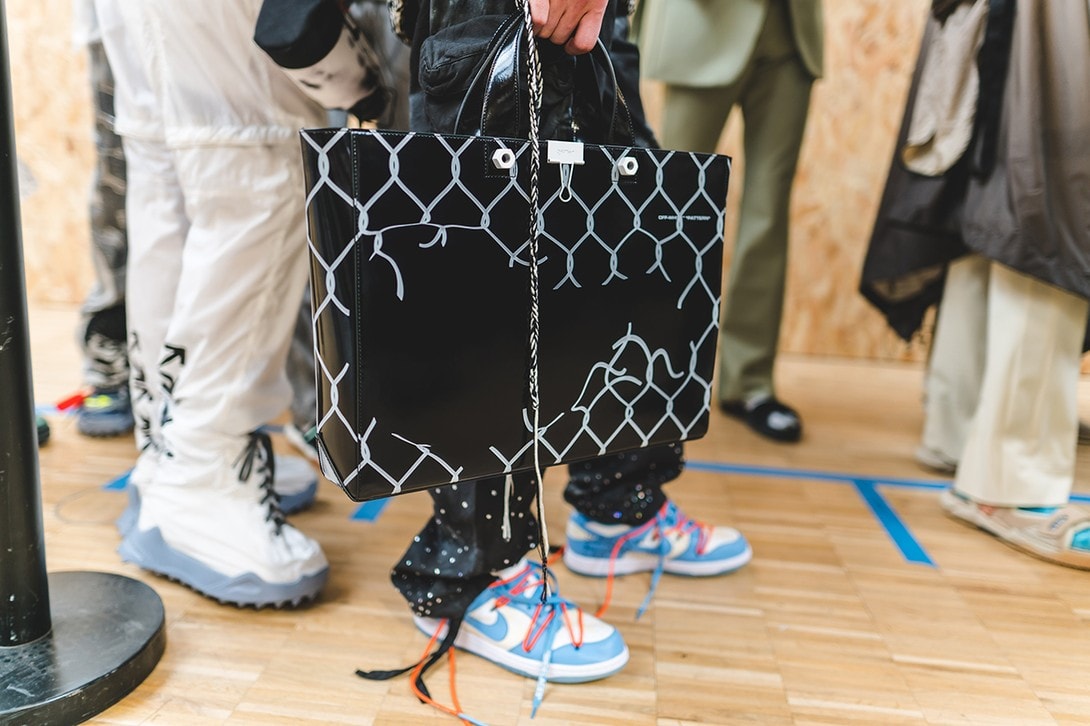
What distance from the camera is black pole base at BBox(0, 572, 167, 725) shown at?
730 mm

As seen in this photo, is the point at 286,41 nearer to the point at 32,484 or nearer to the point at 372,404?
the point at 372,404

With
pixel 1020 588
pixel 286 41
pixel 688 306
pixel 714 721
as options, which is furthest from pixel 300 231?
pixel 1020 588

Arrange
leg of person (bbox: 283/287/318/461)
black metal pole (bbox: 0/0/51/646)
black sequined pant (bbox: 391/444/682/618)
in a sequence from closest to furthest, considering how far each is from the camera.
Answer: black metal pole (bbox: 0/0/51/646) → black sequined pant (bbox: 391/444/682/618) → leg of person (bbox: 283/287/318/461)

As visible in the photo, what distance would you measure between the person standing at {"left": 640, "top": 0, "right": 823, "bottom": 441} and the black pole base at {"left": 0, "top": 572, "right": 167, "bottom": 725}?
123 cm

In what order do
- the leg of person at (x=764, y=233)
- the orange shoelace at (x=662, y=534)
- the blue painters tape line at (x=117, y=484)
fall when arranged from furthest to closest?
the leg of person at (x=764, y=233), the blue painters tape line at (x=117, y=484), the orange shoelace at (x=662, y=534)

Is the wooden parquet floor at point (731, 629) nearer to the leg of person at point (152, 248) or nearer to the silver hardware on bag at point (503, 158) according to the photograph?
the leg of person at point (152, 248)

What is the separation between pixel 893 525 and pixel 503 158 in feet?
3.22

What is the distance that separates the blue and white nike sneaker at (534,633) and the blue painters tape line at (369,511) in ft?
1.11

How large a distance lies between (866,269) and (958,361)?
0.24 m

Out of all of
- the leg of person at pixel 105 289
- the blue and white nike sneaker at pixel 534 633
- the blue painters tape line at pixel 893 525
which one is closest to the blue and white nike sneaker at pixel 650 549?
the blue and white nike sneaker at pixel 534 633

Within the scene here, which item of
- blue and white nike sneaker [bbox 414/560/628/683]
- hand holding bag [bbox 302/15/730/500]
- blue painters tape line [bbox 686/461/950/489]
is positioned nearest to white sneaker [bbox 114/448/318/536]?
blue and white nike sneaker [bbox 414/560/628/683]

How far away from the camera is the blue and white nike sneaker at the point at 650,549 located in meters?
1.07

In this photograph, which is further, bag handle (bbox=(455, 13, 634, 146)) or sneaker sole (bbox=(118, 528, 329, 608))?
sneaker sole (bbox=(118, 528, 329, 608))

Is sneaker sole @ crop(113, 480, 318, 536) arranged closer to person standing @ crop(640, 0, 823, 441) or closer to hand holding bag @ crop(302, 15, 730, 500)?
hand holding bag @ crop(302, 15, 730, 500)
